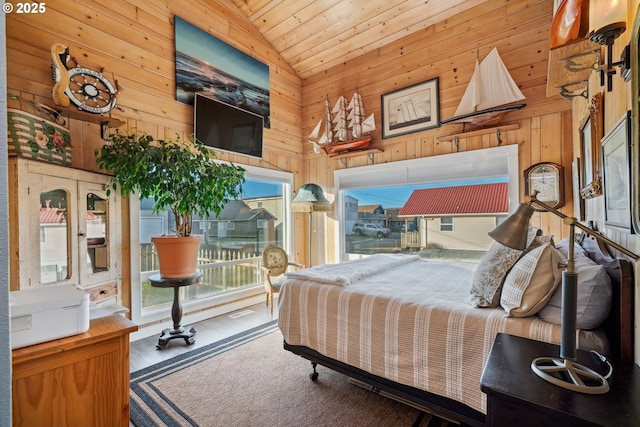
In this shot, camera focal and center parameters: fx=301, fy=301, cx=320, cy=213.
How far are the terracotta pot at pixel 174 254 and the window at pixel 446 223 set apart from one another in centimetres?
280

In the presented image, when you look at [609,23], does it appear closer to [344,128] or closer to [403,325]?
[403,325]

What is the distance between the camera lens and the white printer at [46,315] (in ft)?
3.38

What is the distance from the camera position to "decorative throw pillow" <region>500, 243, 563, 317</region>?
1.34 meters

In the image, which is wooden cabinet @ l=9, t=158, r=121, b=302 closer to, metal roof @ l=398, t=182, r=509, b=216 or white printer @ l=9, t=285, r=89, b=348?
white printer @ l=9, t=285, r=89, b=348

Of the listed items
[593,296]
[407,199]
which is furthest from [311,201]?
[593,296]

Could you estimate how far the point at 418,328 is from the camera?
1599mm

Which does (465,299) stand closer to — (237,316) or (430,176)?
(430,176)

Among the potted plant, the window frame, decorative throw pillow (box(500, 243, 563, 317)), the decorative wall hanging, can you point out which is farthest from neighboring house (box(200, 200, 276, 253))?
decorative throw pillow (box(500, 243, 563, 317))

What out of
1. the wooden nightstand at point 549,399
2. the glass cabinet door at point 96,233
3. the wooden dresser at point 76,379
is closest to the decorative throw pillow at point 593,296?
the wooden nightstand at point 549,399

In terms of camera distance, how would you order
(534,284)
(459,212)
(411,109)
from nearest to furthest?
(534,284)
(459,212)
(411,109)

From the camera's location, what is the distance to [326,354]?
198 cm

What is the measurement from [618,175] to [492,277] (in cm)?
69

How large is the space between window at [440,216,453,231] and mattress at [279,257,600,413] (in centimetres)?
131

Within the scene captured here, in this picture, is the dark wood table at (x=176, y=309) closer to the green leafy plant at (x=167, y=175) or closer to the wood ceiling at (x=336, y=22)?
the green leafy plant at (x=167, y=175)
